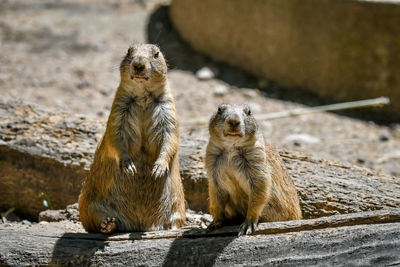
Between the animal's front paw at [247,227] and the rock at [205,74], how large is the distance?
6.38m

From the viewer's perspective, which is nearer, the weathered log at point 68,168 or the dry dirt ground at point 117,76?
the weathered log at point 68,168

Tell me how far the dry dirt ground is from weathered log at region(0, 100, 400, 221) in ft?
2.94

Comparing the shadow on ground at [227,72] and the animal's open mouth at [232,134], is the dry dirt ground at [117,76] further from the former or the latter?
the animal's open mouth at [232,134]

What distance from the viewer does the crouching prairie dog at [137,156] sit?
470 centimetres

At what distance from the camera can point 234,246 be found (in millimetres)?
3992

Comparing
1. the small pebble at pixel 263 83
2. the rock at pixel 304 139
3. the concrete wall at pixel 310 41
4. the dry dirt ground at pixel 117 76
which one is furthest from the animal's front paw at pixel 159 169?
the small pebble at pixel 263 83

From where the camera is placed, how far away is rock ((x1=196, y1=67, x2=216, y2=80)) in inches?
405

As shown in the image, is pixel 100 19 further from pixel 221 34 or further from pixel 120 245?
pixel 120 245

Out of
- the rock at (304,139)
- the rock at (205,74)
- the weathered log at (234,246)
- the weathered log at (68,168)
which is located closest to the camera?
the weathered log at (234,246)

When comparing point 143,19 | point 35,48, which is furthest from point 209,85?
point 35,48

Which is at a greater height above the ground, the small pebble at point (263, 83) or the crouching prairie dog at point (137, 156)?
the small pebble at point (263, 83)

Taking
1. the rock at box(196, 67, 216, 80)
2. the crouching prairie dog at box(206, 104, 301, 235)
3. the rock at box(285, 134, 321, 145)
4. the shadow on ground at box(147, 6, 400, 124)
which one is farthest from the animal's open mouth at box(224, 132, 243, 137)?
the rock at box(196, 67, 216, 80)

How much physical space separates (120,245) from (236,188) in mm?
949

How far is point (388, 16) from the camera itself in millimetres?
8766
